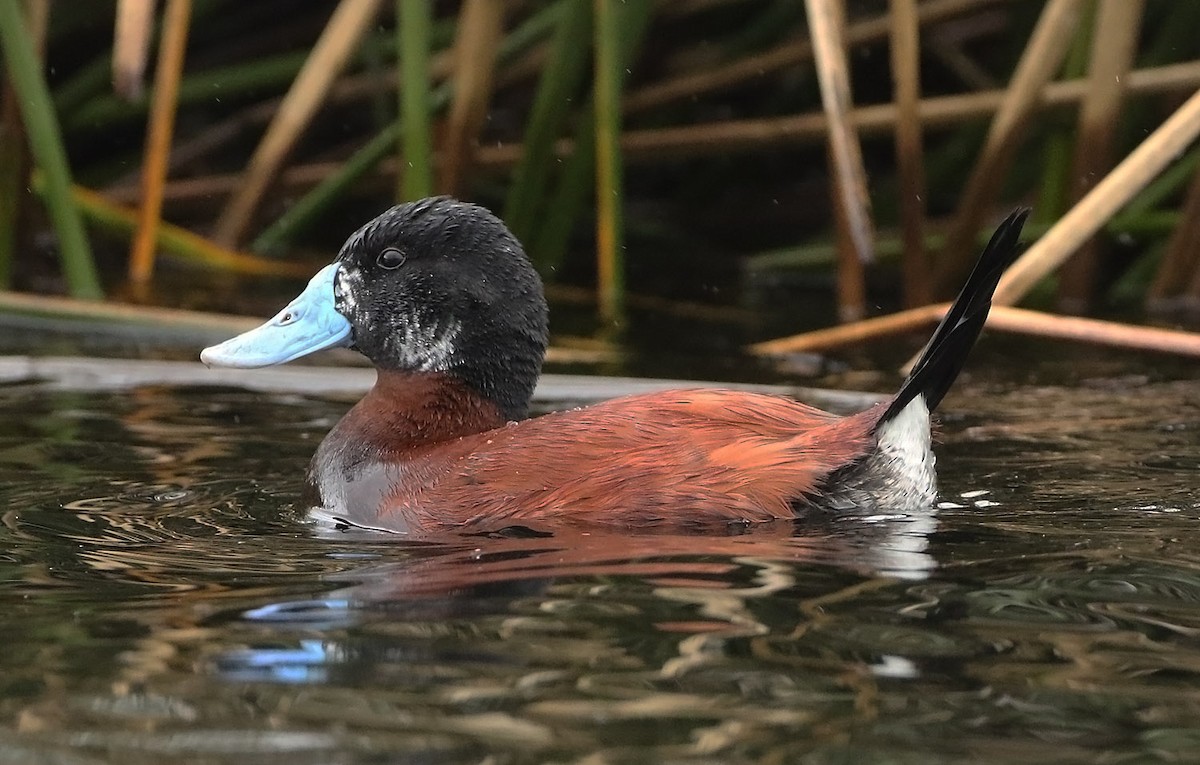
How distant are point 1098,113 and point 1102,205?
1.38m

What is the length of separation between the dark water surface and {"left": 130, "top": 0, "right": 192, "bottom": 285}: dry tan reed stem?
2.08m

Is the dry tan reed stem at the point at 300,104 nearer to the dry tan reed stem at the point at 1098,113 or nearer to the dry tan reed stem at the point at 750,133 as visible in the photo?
the dry tan reed stem at the point at 750,133

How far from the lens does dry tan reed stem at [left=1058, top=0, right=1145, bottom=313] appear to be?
6.07 meters

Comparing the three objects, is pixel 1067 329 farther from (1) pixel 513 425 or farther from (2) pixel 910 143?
(1) pixel 513 425

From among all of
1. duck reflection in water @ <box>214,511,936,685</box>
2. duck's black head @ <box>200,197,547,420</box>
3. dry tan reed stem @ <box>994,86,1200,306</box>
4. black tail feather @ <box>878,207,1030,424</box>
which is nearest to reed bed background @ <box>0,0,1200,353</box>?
dry tan reed stem @ <box>994,86,1200,306</box>

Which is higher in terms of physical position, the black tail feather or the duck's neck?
the black tail feather

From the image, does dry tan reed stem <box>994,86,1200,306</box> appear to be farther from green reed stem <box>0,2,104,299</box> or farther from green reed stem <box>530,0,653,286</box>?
green reed stem <box>0,2,104,299</box>

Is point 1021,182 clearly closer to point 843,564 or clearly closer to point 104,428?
point 104,428

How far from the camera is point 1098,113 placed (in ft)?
21.1

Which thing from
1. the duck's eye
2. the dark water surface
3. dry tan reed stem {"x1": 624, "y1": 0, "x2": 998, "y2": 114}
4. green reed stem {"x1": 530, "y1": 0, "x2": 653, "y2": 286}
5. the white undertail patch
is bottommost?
the dark water surface

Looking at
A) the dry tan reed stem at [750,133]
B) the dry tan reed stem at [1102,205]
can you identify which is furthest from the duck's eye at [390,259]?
the dry tan reed stem at [750,133]

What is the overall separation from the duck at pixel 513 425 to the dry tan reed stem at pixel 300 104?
2228 millimetres

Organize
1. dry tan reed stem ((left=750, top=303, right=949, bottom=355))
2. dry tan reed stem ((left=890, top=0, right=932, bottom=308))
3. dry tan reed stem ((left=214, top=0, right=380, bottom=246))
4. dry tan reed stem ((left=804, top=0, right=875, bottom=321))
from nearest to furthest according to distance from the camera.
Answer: dry tan reed stem ((left=750, top=303, right=949, bottom=355)) → dry tan reed stem ((left=804, top=0, right=875, bottom=321)) → dry tan reed stem ((left=890, top=0, right=932, bottom=308)) → dry tan reed stem ((left=214, top=0, right=380, bottom=246))

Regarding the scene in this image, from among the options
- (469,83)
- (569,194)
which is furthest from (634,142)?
(469,83)
